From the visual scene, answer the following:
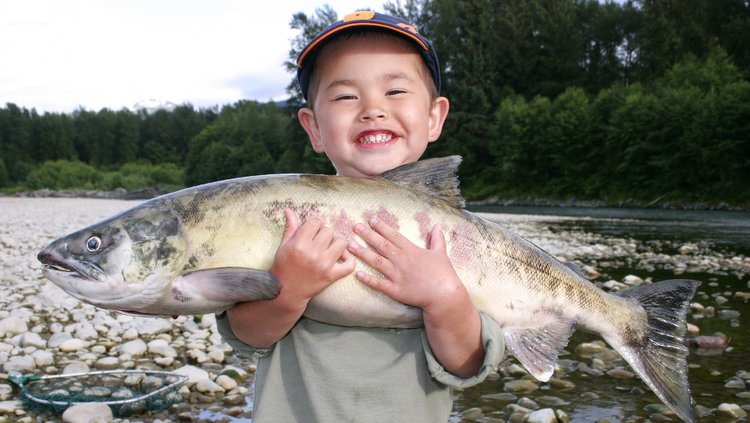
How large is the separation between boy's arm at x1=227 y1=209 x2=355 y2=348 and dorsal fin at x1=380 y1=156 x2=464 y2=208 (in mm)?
382

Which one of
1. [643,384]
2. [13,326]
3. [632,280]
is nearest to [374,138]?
[643,384]

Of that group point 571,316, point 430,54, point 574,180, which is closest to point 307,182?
point 430,54

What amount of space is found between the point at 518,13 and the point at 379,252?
64.0 metres

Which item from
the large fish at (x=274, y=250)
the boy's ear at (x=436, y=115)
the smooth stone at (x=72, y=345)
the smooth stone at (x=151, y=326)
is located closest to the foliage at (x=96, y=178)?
the smooth stone at (x=151, y=326)

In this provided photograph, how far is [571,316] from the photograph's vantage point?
2.57 m

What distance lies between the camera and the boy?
210cm

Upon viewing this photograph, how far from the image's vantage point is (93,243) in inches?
85.7

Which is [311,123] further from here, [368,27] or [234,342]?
[234,342]

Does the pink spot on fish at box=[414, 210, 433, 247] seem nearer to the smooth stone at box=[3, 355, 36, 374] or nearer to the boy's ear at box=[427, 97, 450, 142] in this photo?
the boy's ear at box=[427, 97, 450, 142]

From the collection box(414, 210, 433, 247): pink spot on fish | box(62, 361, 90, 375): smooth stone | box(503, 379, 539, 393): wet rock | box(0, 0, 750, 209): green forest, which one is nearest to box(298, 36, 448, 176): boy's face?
box(414, 210, 433, 247): pink spot on fish

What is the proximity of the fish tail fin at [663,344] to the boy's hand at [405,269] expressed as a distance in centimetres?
104

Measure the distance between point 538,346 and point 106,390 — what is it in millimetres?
3030

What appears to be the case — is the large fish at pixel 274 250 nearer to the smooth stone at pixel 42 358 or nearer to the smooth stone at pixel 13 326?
the smooth stone at pixel 42 358

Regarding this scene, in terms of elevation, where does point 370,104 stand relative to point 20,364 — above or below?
above
